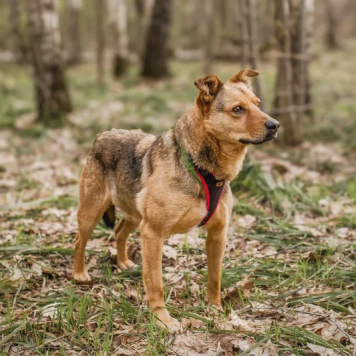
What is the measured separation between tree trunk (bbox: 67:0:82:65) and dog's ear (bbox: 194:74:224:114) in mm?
20139

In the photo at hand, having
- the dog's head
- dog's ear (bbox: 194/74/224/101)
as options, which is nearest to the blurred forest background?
the dog's head

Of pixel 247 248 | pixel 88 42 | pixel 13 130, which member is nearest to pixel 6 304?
pixel 247 248

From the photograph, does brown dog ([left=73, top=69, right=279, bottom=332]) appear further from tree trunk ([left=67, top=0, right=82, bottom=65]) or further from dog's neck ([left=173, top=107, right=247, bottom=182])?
tree trunk ([left=67, top=0, right=82, bottom=65])

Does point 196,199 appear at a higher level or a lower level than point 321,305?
higher

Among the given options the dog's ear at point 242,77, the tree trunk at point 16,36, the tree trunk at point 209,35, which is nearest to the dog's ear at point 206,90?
the dog's ear at point 242,77

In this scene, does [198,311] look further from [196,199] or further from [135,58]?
[135,58]

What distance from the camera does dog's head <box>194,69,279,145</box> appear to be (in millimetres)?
3361

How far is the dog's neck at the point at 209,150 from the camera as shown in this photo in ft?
11.8

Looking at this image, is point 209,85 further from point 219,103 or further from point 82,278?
point 82,278

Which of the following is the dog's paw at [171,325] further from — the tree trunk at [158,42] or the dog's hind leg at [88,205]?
the tree trunk at [158,42]

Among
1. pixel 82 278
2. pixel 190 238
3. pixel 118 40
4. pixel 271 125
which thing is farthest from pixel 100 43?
pixel 271 125

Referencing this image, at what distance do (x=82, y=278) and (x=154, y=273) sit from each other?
1.03 m

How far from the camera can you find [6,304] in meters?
3.91

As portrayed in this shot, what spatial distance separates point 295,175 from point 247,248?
247 centimetres
